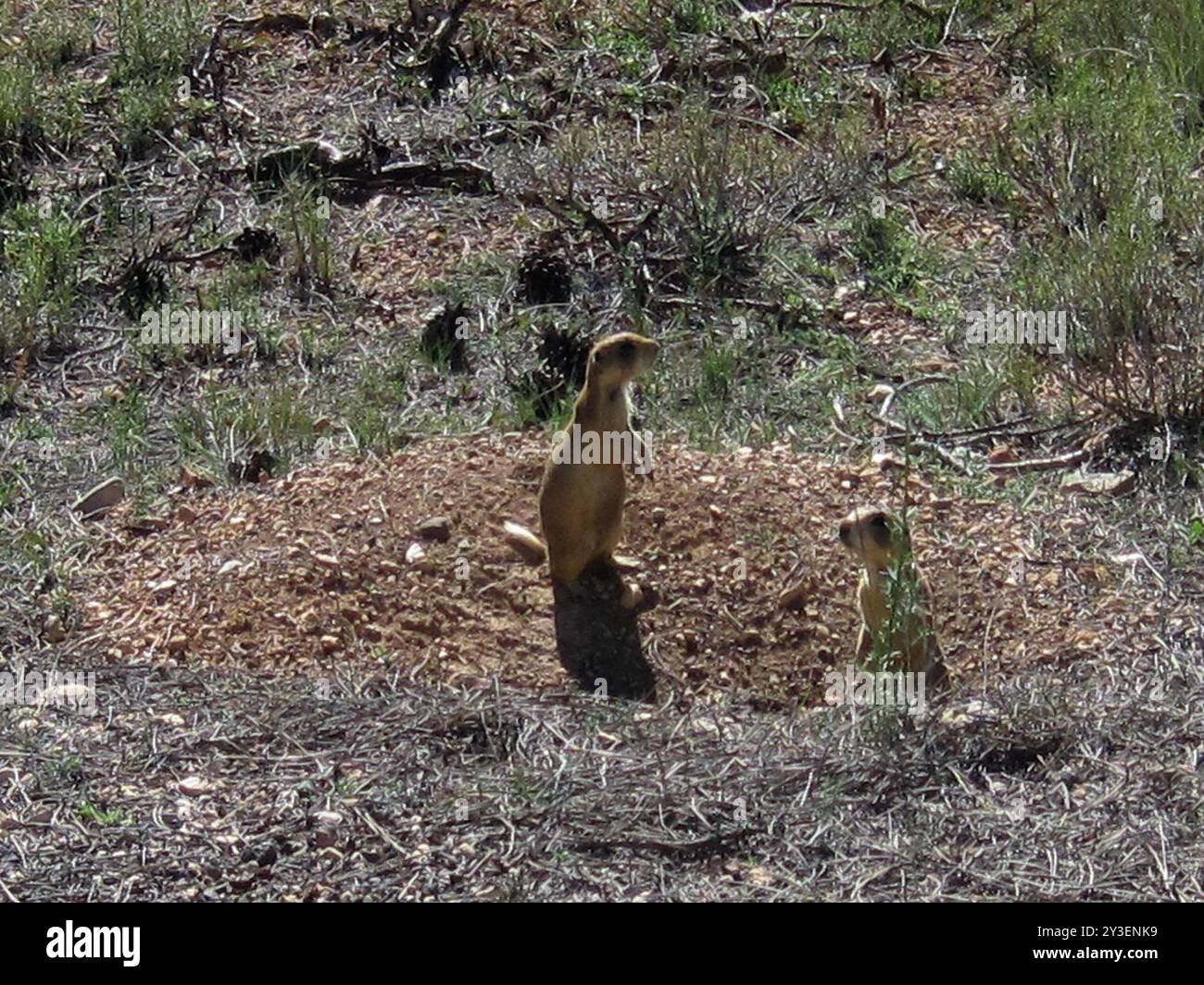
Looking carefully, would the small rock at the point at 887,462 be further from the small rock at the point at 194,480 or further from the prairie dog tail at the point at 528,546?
the small rock at the point at 194,480

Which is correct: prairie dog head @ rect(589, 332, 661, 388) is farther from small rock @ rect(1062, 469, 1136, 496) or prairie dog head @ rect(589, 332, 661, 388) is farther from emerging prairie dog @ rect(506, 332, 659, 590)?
small rock @ rect(1062, 469, 1136, 496)

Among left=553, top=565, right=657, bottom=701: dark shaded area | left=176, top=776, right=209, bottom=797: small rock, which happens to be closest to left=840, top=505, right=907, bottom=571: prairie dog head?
left=553, top=565, right=657, bottom=701: dark shaded area

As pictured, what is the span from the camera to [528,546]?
249 inches

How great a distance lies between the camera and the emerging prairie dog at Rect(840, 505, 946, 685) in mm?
4973

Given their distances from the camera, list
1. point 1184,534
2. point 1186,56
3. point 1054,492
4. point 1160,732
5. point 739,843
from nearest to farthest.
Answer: point 739,843, point 1160,732, point 1184,534, point 1054,492, point 1186,56

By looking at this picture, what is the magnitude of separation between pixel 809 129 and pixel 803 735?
515 centimetres

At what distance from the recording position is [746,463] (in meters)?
6.79

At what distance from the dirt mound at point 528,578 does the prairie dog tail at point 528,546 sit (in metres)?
0.03

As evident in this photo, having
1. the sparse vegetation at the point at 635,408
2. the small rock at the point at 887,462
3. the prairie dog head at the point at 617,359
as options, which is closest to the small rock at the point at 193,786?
the sparse vegetation at the point at 635,408

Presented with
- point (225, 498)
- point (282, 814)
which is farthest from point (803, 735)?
point (225, 498)

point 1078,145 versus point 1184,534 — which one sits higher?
point 1078,145

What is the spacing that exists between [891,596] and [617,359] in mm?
1545

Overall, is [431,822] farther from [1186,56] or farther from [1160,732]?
[1186,56]

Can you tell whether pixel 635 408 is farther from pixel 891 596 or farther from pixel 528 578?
pixel 891 596
